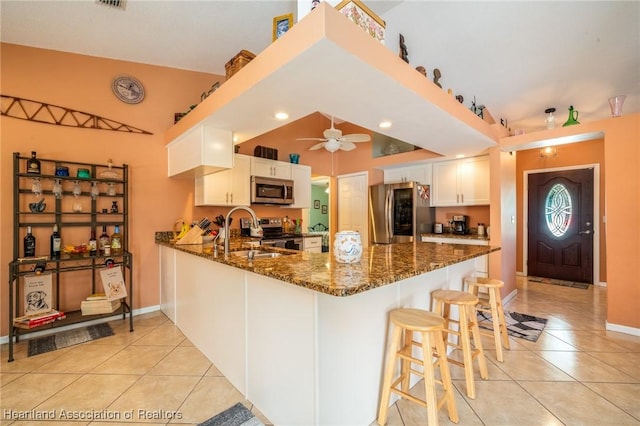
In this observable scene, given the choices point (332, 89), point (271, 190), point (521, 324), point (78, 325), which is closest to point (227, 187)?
point (271, 190)

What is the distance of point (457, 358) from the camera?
233 centimetres

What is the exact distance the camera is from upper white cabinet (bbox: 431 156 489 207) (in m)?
4.00

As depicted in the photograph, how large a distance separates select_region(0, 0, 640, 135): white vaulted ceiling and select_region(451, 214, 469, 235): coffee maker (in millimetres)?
1895

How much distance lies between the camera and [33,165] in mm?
2590

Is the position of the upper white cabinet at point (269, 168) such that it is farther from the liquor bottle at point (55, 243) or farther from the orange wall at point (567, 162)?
the orange wall at point (567, 162)

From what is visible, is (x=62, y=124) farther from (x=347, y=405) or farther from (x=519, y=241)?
(x=519, y=241)

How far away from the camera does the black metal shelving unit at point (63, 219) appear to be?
2.54 m

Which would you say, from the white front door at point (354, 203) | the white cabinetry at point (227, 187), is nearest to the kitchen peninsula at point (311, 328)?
the white cabinetry at point (227, 187)

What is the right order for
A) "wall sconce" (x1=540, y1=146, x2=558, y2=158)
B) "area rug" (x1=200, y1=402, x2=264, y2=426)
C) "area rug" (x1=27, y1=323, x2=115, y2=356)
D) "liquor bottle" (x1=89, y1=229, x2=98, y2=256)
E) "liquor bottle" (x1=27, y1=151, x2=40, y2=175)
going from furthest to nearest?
"wall sconce" (x1=540, y1=146, x2=558, y2=158)
"liquor bottle" (x1=89, y1=229, x2=98, y2=256)
"liquor bottle" (x1=27, y1=151, x2=40, y2=175)
"area rug" (x1=27, y1=323, x2=115, y2=356)
"area rug" (x1=200, y1=402, x2=264, y2=426)

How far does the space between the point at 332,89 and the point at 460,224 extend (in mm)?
3623

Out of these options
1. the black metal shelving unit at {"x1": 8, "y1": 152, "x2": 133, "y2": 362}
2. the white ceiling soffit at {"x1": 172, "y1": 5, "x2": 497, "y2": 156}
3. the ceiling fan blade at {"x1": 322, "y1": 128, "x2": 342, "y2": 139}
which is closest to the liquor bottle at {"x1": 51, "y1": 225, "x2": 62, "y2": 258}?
the black metal shelving unit at {"x1": 8, "y1": 152, "x2": 133, "y2": 362}

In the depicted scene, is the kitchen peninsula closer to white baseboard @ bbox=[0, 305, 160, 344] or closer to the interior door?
white baseboard @ bbox=[0, 305, 160, 344]

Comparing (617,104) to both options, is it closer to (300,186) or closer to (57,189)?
(300,186)

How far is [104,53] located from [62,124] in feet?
2.84
